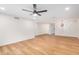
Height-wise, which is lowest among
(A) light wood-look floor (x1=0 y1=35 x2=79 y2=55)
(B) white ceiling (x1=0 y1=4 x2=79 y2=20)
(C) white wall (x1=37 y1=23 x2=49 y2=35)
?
(A) light wood-look floor (x1=0 y1=35 x2=79 y2=55)

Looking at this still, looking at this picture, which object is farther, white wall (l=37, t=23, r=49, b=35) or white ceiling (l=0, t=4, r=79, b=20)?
white wall (l=37, t=23, r=49, b=35)

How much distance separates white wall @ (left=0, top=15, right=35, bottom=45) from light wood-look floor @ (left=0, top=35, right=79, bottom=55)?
10cm

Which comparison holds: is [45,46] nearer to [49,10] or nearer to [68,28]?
[68,28]

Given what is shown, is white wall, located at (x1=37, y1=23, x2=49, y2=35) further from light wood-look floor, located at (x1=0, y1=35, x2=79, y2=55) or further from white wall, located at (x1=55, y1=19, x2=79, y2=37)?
white wall, located at (x1=55, y1=19, x2=79, y2=37)

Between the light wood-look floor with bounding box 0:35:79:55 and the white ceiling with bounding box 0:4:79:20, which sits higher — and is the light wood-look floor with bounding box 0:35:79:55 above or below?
below

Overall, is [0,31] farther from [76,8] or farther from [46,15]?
[76,8]

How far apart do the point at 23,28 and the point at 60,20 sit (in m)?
0.76

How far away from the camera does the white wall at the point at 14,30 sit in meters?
1.54

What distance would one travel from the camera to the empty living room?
1.53m

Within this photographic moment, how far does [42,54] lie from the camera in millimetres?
1601

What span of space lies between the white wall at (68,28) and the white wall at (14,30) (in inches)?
20.2

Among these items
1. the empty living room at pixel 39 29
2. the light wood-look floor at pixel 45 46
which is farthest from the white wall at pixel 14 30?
the light wood-look floor at pixel 45 46

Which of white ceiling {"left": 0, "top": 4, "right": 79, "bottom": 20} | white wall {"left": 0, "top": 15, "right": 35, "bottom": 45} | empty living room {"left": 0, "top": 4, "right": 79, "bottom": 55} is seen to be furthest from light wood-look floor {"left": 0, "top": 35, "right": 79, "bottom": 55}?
white ceiling {"left": 0, "top": 4, "right": 79, "bottom": 20}

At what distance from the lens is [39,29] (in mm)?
1740
